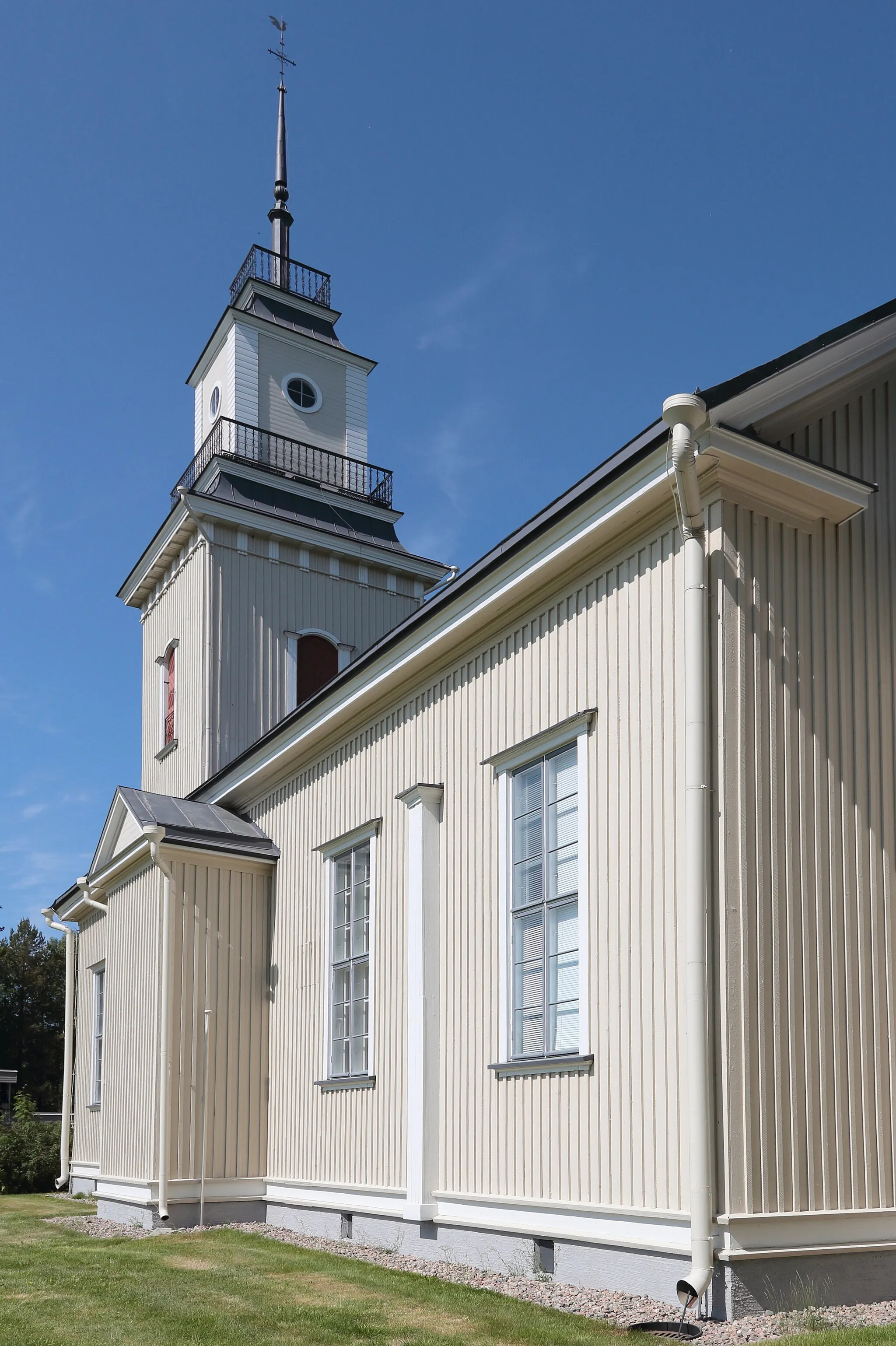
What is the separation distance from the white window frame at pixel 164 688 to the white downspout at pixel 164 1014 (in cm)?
695

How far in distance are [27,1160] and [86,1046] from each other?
2189mm

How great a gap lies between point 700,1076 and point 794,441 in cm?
425

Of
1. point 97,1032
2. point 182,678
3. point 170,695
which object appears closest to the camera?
point 97,1032

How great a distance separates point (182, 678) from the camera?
21.0 meters

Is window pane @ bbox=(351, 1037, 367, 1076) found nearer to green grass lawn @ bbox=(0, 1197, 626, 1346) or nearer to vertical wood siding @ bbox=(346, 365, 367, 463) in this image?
green grass lawn @ bbox=(0, 1197, 626, 1346)

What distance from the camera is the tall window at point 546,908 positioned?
938 cm

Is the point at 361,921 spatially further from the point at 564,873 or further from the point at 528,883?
the point at 564,873

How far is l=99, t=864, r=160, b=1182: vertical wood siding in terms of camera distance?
14180 mm

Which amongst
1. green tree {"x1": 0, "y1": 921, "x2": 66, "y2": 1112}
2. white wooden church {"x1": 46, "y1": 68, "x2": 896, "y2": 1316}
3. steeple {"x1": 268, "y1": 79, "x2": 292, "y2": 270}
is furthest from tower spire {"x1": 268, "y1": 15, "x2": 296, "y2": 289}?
green tree {"x1": 0, "y1": 921, "x2": 66, "y2": 1112}

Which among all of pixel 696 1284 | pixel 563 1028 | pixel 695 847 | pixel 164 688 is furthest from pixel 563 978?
pixel 164 688

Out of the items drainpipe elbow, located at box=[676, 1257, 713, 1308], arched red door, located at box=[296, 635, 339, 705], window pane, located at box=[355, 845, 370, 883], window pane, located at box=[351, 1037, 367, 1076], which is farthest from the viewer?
arched red door, located at box=[296, 635, 339, 705]

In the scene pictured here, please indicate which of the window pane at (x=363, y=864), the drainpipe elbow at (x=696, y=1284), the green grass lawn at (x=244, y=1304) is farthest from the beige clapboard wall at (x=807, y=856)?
the window pane at (x=363, y=864)

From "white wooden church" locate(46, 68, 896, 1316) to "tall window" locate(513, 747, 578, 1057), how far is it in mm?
26

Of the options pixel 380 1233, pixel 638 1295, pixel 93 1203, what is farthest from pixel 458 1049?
pixel 93 1203
